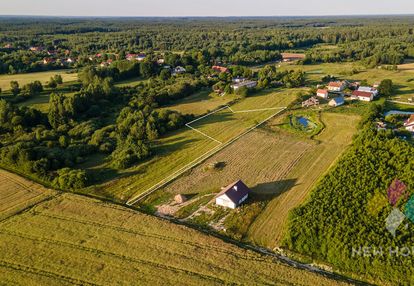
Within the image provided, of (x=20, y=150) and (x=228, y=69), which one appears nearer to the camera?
(x=20, y=150)

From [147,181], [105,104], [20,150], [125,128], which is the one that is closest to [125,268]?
[147,181]

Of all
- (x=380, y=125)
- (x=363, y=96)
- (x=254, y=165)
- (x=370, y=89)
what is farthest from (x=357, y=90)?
(x=254, y=165)

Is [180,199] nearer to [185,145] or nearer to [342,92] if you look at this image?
[185,145]

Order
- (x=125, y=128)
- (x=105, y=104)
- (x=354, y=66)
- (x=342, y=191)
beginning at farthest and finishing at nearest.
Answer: (x=354, y=66) < (x=105, y=104) < (x=125, y=128) < (x=342, y=191)

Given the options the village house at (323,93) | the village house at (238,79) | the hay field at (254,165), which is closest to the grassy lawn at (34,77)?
the village house at (238,79)

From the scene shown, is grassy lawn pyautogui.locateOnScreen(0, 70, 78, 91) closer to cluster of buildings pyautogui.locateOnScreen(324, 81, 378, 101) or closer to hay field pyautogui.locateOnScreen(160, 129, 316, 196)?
hay field pyautogui.locateOnScreen(160, 129, 316, 196)

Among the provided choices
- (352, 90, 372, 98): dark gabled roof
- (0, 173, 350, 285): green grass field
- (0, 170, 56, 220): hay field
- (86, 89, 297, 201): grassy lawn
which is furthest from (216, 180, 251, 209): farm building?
(352, 90, 372, 98): dark gabled roof

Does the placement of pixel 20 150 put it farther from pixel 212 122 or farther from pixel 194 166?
pixel 212 122
